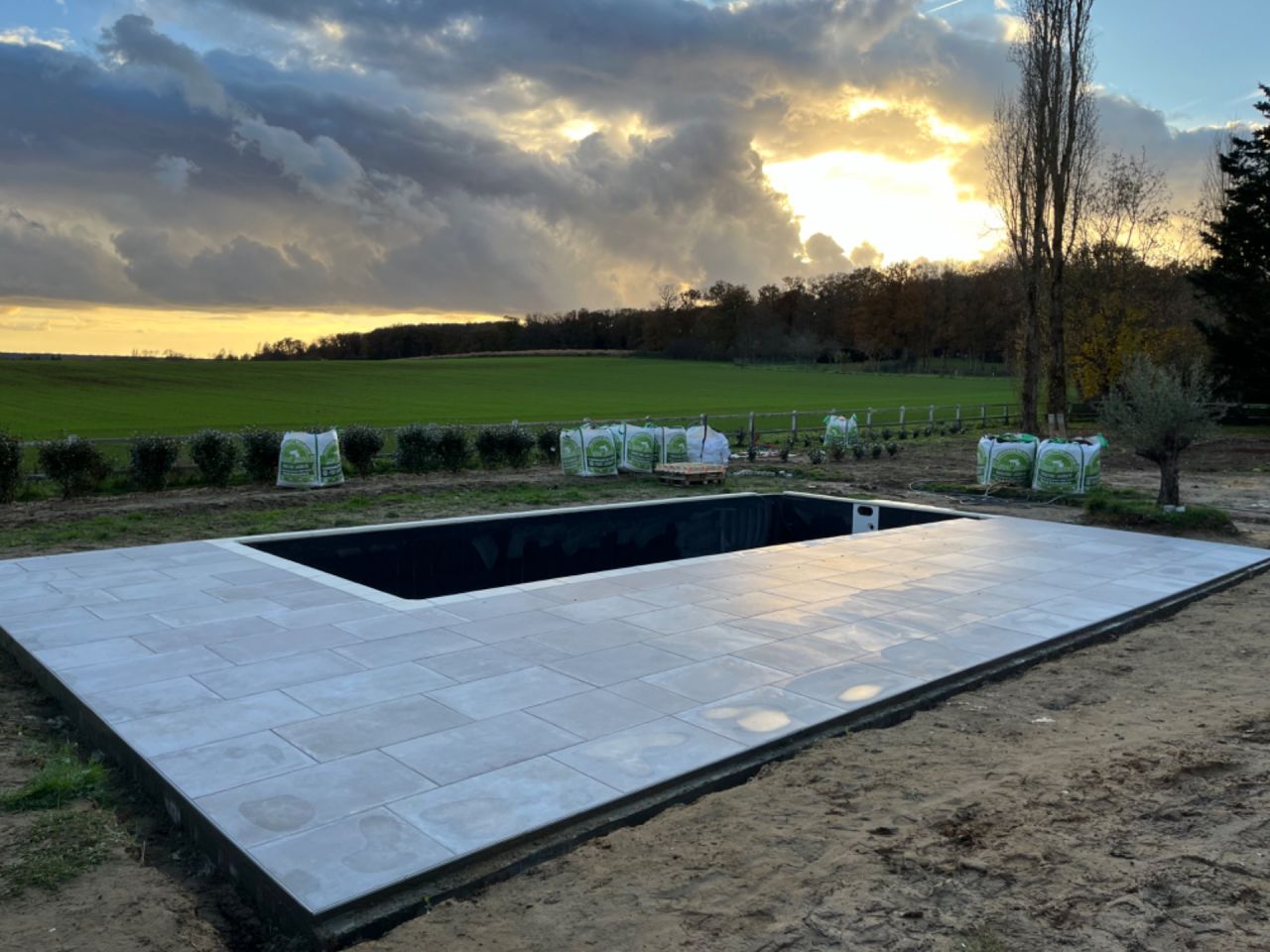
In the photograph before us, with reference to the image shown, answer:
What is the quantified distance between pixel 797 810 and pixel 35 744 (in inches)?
142

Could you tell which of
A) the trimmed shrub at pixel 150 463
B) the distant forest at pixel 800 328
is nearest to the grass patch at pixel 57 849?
the trimmed shrub at pixel 150 463

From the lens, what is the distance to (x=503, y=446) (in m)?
17.2

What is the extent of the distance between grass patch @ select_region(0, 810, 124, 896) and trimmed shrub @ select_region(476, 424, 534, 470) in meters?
13.4

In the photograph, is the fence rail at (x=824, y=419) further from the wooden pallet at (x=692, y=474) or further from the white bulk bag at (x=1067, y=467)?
the white bulk bag at (x=1067, y=467)

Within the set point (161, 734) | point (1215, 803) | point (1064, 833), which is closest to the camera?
point (1064, 833)

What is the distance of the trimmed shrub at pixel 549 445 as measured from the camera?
18047 mm

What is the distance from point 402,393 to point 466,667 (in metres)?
41.3

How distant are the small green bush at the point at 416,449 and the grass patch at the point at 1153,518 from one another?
10.2 meters

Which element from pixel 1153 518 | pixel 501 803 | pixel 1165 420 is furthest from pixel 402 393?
pixel 501 803

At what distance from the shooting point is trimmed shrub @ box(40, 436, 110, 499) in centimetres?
1284

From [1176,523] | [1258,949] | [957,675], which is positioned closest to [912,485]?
[1176,523]

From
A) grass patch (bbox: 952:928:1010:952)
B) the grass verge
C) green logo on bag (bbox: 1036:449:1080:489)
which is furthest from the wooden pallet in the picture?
grass patch (bbox: 952:928:1010:952)

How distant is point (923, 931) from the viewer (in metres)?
2.97

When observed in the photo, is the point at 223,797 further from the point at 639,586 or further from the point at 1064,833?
the point at 639,586
